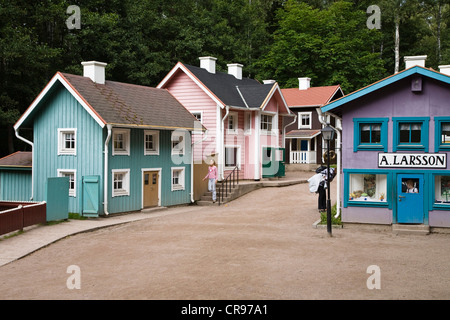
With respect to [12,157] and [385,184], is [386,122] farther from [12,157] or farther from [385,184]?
[12,157]

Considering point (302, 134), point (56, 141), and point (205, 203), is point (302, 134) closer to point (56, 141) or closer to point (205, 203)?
point (205, 203)

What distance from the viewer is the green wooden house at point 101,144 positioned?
22.0 m

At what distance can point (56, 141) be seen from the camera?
23.1 meters

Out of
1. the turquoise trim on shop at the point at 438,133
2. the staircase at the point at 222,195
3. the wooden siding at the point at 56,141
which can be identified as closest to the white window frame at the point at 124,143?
the wooden siding at the point at 56,141

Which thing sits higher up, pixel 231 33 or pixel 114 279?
pixel 231 33

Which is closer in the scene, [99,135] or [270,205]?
[99,135]

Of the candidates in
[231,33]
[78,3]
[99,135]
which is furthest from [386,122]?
[231,33]

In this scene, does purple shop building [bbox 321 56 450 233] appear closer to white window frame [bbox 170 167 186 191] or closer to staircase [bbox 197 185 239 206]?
staircase [bbox 197 185 239 206]

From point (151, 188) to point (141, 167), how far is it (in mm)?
1209

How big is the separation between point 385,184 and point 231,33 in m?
39.7

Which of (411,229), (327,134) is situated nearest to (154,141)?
(327,134)

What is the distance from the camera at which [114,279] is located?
38.6ft

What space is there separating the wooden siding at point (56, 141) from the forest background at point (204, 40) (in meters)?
9.97

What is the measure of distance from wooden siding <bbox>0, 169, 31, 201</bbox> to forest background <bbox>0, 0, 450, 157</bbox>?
28.1ft
